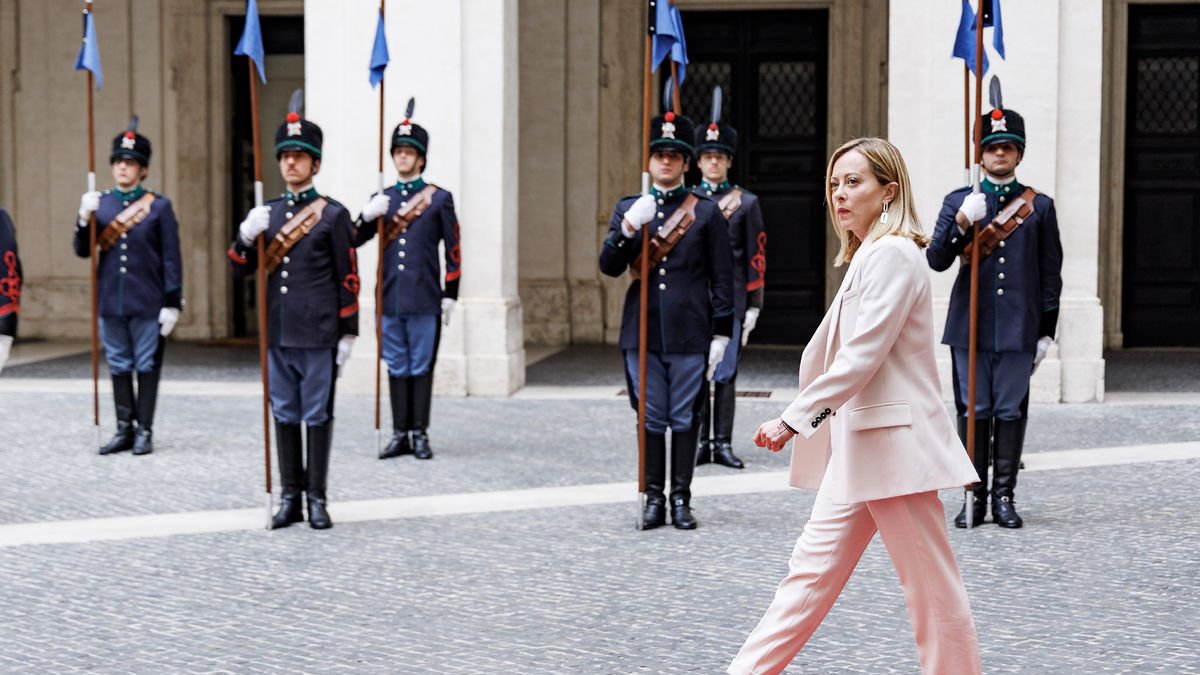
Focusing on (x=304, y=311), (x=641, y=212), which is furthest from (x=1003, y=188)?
(x=304, y=311)

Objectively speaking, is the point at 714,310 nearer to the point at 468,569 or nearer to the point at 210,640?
the point at 468,569

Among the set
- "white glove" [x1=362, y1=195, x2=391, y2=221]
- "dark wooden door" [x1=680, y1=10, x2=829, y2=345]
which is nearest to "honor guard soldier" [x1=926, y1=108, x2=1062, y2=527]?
"white glove" [x1=362, y1=195, x2=391, y2=221]

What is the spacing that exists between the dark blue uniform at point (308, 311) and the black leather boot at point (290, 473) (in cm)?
5

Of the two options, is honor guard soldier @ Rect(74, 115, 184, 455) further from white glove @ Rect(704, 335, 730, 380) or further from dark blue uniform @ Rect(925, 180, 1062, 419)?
dark blue uniform @ Rect(925, 180, 1062, 419)

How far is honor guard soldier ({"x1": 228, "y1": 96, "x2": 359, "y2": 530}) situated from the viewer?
707 centimetres

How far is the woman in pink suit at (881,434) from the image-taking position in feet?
12.7

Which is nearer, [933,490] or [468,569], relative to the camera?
[933,490]

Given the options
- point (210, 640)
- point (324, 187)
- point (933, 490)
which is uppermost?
point (324, 187)

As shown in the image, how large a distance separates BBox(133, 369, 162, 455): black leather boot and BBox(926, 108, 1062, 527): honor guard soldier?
4612 millimetres

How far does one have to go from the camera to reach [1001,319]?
712 cm

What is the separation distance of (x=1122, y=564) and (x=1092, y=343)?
18.4ft

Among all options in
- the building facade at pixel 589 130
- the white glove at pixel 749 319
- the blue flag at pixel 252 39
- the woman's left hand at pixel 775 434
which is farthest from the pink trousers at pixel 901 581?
the building facade at pixel 589 130

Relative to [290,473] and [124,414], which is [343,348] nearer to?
[290,473]

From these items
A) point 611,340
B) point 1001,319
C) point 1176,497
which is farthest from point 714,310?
point 611,340
